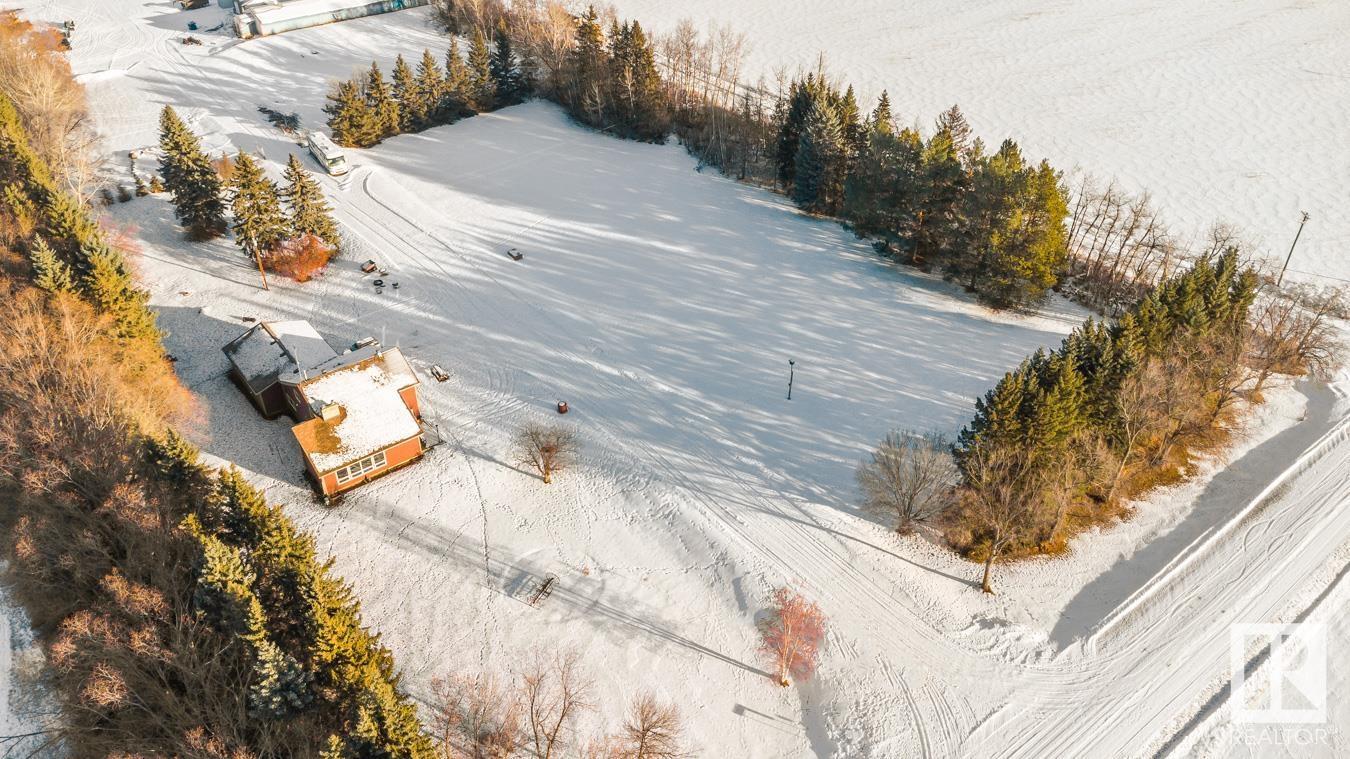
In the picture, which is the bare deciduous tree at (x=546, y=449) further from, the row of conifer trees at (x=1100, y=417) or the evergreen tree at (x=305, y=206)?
the evergreen tree at (x=305, y=206)

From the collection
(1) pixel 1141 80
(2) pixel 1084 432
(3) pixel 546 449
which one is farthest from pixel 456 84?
(1) pixel 1141 80

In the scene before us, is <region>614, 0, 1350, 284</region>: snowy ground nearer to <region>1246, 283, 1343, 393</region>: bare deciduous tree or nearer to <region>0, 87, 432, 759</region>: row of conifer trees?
<region>1246, 283, 1343, 393</region>: bare deciduous tree

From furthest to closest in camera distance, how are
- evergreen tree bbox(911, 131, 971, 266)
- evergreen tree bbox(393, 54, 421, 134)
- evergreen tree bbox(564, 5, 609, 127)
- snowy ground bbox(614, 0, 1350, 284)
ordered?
evergreen tree bbox(564, 5, 609, 127) < evergreen tree bbox(393, 54, 421, 134) < snowy ground bbox(614, 0, 1350, 284) < evergreen tree bbox(911, 131, 971, 266)

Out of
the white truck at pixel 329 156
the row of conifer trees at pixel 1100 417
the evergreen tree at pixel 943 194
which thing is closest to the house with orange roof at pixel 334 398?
the white truck at pixel 329 156

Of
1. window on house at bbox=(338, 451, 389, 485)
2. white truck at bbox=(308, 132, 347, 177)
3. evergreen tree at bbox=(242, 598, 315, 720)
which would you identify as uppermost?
white truck at bbox=(308, 132, 347, 177)

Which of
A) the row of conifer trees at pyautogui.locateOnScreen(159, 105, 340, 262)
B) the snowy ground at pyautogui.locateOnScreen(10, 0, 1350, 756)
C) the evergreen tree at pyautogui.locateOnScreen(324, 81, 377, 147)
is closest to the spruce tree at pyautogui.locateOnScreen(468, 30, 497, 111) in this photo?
the evergreen tree at pyautogui.locateOnScreen(324, 81, 377, 147)

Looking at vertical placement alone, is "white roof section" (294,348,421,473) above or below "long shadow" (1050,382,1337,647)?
below
